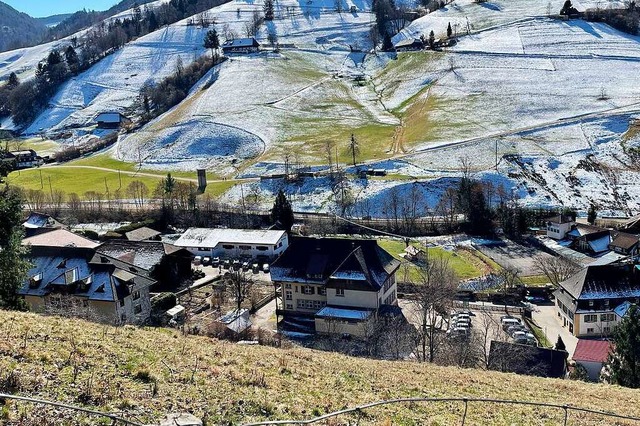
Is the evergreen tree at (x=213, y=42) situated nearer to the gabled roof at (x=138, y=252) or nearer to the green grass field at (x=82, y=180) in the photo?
the green grass field at (x=82, y=180)

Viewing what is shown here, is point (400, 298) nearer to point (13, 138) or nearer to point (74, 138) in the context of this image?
point (74, 138)

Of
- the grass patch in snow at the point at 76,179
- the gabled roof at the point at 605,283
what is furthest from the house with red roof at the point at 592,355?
the grass patch in snow at the point at 76,179

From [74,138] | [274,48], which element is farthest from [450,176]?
[274,48]

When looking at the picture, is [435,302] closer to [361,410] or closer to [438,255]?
[438,255]

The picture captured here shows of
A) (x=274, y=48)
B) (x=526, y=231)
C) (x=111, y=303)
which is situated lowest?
(x=526, y=231)

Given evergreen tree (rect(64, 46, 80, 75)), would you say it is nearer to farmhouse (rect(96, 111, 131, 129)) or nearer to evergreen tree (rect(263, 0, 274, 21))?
farmhouse (rect(96, 111, 131, 129))

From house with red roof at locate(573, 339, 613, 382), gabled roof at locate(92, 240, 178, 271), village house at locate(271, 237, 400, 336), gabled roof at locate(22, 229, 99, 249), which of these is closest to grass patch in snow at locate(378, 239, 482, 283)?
village house at locate(271, 237, 400, 336)
